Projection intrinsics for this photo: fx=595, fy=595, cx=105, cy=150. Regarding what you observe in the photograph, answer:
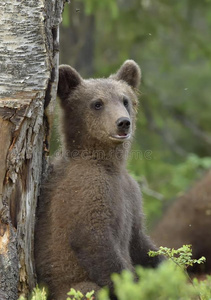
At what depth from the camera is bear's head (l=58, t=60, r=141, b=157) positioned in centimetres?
539

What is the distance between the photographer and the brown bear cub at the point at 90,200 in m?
4.95

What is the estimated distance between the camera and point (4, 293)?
15.5ft

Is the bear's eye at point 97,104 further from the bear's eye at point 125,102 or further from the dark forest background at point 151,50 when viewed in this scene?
the dark forest background at point 151,50

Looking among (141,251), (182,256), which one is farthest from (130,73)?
(182,256)

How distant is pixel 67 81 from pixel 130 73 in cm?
82

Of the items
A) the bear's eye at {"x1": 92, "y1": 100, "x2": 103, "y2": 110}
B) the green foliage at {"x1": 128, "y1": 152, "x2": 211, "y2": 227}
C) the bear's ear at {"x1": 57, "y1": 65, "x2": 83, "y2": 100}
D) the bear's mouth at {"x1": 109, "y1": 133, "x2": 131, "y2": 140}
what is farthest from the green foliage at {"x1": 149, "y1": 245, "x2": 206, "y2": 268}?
the green foliage at {"x1": 128, "y1": 152, "x2": 211, "y2": 227}

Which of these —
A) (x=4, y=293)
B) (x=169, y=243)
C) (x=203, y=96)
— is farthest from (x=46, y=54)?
(x=203, y=96)

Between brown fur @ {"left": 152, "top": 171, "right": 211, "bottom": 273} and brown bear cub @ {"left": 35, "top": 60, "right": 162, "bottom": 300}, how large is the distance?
115 inches

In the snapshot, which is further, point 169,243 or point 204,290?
point 169,243

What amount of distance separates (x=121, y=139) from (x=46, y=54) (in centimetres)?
108

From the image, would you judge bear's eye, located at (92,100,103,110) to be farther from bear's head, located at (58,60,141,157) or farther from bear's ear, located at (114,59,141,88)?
bear's ear, located at (114,59,141,88)

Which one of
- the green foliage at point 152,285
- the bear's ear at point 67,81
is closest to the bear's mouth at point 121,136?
the bear's ear at point 67,81

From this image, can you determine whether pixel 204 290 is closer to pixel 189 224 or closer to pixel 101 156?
pixel 101 156

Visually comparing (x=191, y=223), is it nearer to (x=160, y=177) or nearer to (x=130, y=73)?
(x=130, y=73)
